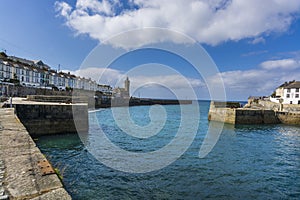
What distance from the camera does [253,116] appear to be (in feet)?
98.1

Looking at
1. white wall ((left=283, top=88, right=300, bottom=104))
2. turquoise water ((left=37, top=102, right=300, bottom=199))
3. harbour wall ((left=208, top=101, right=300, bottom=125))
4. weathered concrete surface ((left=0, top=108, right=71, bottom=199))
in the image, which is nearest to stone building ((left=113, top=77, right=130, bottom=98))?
white wall ((left=283, top=88, right=300, bottom=104))

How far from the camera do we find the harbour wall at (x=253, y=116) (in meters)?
29.4

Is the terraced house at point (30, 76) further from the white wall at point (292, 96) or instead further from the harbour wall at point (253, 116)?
the white wall at point (292, 96)

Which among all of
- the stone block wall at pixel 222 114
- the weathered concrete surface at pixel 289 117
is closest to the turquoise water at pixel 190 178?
the stone block wall at pixel 222 114

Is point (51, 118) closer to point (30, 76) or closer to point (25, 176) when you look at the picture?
point (25, 176)

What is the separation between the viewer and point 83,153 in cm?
1069

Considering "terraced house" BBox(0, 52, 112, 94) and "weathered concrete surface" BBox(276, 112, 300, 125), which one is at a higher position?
"terraced house" BBox(0, 52, 112, 94)

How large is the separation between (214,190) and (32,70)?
2650 inches

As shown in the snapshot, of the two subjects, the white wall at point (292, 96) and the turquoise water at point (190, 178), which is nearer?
the turquoise water at point (190, 178)

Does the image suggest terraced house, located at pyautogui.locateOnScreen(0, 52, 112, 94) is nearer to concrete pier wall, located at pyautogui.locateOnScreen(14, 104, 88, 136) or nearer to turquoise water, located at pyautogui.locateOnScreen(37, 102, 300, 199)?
concrete pier wall, located at pyautogui.locateOnScreen(14, 104, 88, 136)

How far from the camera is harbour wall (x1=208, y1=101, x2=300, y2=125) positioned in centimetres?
2936

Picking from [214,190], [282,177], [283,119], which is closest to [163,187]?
[214,190]

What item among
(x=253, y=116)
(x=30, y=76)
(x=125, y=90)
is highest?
(x=30, y=76)

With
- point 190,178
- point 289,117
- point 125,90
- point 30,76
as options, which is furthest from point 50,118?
point 125,90
